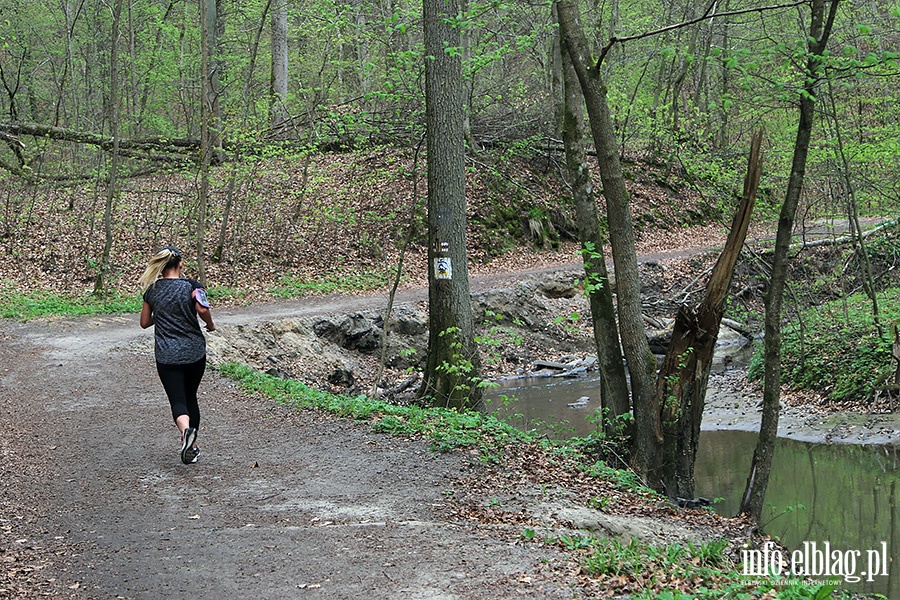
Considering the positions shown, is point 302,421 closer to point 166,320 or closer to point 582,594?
point 166,320

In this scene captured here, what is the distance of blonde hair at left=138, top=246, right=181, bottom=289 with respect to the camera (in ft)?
A: 23.6

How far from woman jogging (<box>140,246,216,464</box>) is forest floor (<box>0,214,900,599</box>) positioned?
0.59 m

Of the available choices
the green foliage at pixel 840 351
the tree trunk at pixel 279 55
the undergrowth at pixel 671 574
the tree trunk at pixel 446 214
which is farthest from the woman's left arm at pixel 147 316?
the tree trunk at pixel 279 55

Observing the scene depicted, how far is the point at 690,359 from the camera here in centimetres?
875

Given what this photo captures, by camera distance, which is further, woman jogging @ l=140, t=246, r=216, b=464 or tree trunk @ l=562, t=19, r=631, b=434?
tree trunk @ l=562, t=19, r=631, b=434

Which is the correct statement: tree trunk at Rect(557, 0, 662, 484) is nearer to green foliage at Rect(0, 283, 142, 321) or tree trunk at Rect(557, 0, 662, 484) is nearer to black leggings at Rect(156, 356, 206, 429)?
black leggings at Rect(156, 356, 206, 429)

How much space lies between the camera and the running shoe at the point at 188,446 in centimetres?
722

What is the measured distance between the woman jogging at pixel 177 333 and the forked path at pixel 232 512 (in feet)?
1.95

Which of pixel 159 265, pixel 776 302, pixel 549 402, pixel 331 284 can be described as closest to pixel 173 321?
pixel 159 265

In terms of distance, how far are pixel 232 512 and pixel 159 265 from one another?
2561 mm

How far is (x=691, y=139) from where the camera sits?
19.6m

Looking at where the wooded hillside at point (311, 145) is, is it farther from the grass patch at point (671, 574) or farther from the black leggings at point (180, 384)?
the grass patch at point (671, 574)

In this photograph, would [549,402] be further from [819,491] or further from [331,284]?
[331,284]

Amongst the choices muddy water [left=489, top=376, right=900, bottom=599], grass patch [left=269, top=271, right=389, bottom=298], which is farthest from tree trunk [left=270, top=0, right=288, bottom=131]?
muddy water [left=489, top=376, right=900, bottom=599]
